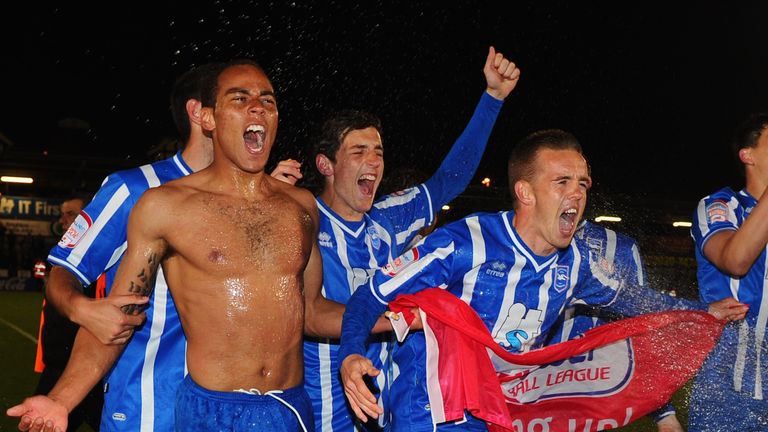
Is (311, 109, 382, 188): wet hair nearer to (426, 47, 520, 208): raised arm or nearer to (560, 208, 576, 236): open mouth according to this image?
(426, 47, 520, 208): raised arm

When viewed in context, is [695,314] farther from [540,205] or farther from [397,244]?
[397,244]

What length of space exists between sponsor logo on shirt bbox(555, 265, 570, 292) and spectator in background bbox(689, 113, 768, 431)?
84cm

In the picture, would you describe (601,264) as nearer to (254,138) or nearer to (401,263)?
(401,263)

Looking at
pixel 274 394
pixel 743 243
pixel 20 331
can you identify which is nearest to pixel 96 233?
pixel 274 394

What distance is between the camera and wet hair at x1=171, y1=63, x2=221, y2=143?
394 cm

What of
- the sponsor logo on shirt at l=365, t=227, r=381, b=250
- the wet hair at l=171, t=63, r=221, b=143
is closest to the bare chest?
the wet hair at l=171, t=63, r=221, b=143

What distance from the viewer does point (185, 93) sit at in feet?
13.3

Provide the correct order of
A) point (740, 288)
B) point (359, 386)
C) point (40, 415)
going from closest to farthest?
point (40, 415), point (359, 386), point (740, 288)

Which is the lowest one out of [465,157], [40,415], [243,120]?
[40,415]

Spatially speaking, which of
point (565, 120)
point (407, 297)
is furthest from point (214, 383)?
point (565, 120)

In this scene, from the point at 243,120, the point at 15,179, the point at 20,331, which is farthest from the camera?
the point at 15,179

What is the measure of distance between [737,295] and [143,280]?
2942 mm

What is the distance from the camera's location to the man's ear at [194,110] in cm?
378

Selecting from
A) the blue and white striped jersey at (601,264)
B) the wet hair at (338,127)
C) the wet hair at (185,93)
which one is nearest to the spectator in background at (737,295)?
the blue and white striped jersey at (601,264)
